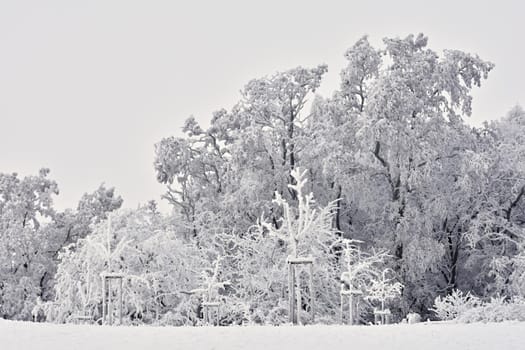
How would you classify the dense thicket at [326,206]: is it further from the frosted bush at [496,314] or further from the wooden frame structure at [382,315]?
the frosted bush at [496,314]

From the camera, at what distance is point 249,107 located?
1496 inches

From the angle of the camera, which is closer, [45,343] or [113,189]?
[45,343]

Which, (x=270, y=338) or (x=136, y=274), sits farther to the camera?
(x=136, y=274)

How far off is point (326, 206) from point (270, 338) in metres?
18.2

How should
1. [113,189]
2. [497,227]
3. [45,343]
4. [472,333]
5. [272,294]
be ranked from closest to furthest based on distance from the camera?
[45,343] → [472,333] → [272,294] → [497,227] → [113,189]

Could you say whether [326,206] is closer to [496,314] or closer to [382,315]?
[382,315]

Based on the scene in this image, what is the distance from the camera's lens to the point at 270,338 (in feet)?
55.3

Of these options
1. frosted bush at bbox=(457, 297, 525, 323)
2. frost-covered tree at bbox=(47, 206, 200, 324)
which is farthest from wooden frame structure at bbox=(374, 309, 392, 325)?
frost-covered tree at bbox=(47, 206, 200, 324)

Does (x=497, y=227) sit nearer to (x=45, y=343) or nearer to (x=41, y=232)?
(x=41, y=232)

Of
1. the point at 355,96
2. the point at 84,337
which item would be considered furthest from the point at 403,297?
the point at 84,337

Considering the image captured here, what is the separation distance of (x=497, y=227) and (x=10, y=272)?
22522 mm

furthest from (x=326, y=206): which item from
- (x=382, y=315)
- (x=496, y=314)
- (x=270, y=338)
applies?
(x=270, y=338)

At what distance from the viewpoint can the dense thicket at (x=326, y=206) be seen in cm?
3300

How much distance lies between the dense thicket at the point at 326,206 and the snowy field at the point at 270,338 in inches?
485
